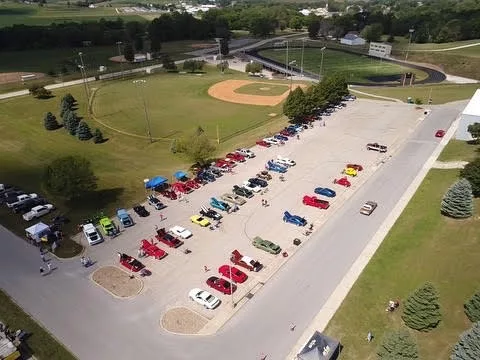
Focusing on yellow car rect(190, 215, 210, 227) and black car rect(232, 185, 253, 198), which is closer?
yellow car rect(190, 215, 210, 227)

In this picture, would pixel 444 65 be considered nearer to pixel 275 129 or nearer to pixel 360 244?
pixel 275 129

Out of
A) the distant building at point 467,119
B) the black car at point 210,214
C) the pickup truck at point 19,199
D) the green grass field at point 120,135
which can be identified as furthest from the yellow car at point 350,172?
the pickup truck at point 19,199

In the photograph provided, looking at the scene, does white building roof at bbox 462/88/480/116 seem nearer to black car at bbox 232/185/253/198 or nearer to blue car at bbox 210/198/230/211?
black car at bbox 232/185/253/198

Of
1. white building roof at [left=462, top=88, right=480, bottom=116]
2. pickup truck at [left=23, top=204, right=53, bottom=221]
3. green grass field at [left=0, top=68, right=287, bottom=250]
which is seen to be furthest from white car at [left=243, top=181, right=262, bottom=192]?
white building roof at [left=462, top=88, right=480, bottom=116]

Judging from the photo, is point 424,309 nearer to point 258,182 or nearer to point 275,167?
point 258,182

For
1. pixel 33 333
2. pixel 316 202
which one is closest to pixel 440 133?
pixel 316 202
